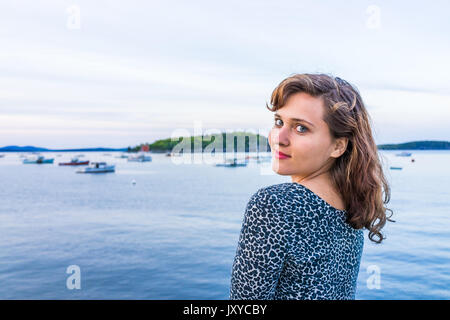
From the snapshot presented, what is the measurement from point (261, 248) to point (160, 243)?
2540 centimetres

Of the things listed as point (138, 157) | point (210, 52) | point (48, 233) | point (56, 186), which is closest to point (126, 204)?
point (48, 233)

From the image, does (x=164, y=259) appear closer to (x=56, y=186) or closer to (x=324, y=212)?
(x=324, y=212)

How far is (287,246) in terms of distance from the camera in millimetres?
979

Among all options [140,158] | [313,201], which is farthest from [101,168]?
[313,201]

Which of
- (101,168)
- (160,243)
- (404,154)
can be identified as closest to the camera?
(160,243)

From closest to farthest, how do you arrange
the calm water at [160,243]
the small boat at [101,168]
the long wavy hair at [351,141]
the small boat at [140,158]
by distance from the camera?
the long wavy hair at [351,141] < the calm water at [160,243] < the small boat at [101,168] < the small boat at [140,158]

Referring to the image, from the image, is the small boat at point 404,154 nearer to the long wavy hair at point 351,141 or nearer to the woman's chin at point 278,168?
the long wavy hair at point 351,141

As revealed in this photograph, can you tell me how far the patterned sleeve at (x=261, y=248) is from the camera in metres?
0.97

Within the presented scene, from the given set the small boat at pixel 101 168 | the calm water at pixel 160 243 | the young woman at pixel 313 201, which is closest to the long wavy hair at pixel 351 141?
the young woman at pixel 313 201

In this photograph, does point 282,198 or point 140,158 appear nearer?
point 282,198

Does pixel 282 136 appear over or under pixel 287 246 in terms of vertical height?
over

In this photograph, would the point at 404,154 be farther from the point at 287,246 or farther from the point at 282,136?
the point at 287,246

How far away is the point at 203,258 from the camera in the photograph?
21.1m

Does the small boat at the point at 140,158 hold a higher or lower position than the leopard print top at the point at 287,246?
lower
